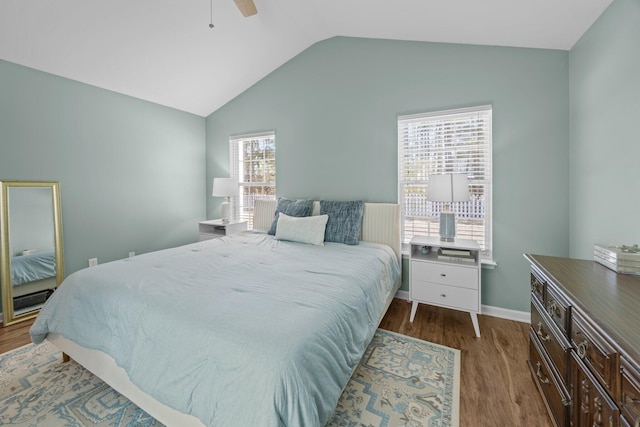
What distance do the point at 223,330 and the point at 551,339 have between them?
167cm

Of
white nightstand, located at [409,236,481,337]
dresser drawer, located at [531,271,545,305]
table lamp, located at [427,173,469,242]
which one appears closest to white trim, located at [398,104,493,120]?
table lamp, located at [427,173,469,242]

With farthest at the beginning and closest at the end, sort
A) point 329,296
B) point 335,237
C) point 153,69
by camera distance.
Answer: point 153,69 → point 335,237 → point 329,296

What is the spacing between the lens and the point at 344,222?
3.03 m

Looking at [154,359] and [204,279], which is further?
[204,279]

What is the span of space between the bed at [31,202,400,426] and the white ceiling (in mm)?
2174

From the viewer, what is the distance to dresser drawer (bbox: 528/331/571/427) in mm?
1276

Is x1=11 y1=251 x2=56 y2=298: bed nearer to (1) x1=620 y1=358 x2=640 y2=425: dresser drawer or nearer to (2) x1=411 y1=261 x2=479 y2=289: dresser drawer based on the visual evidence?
(2) x1=411 y1=261 x2=479 y2=289: dresser drawer

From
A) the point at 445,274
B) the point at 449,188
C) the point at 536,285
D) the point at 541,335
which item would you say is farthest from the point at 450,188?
the point at 541,335

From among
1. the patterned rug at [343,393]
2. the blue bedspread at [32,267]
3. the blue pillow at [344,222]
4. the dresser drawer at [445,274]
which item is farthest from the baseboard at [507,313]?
the blue bedspread at [32,267]

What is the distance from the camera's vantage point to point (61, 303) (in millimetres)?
1803

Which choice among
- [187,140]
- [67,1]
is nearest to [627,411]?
[67,1]

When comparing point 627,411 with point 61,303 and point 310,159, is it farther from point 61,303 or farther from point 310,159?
point 310,159

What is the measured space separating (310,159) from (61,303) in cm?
275

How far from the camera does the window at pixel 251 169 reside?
4039 millimetres
